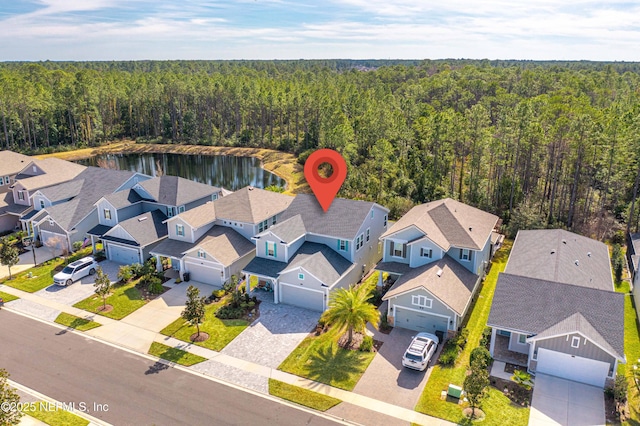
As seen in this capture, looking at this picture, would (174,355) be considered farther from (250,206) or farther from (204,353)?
(250,206)

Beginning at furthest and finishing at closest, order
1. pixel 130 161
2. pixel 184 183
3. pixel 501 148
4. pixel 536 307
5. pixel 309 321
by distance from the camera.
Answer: pixel 130 161
pixel 501 148
pixel 184 183
pixel 309 321
pixel 536 307

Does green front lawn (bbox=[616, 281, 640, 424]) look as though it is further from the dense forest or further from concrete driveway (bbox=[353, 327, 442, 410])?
the dense forest

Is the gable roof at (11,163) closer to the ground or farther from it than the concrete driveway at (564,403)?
farther from it

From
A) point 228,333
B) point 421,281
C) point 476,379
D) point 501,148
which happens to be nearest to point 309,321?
point 228,333

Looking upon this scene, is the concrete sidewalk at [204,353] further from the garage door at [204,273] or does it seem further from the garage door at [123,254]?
the garage door at [123,254]

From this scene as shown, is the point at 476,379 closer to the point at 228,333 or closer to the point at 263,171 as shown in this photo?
the point at 228,333

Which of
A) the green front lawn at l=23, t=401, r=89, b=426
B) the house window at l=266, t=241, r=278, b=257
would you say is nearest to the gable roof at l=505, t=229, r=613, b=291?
the house window at l=266, t=241, r=278, b=257

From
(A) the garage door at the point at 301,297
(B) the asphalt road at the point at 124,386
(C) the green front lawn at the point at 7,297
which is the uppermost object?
(A) the garage door at the point at 301,297

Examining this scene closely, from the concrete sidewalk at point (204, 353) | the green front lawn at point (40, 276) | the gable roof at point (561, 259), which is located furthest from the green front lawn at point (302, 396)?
the green front lawn at point (40, 276)

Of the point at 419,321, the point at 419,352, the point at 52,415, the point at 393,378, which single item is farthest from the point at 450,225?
the point at 52,415
